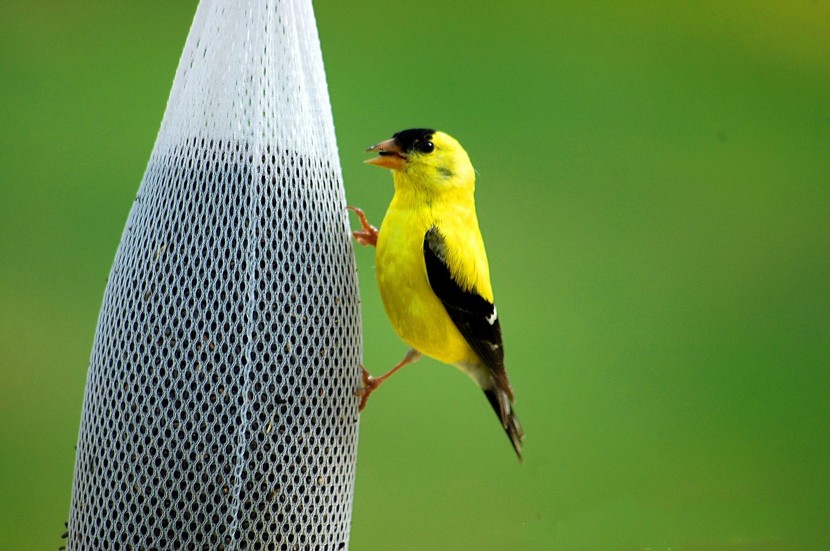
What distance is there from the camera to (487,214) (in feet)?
16.6

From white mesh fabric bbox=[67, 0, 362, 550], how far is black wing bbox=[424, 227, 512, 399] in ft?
1.06

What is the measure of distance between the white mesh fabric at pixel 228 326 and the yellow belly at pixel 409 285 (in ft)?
0.79

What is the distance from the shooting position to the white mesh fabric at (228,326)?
219 centimetres

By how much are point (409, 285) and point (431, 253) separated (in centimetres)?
11

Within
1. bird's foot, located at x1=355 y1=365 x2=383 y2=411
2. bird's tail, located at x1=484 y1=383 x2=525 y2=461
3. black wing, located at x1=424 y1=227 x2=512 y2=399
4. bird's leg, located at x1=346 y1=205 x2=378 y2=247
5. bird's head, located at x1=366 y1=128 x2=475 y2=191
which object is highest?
bird's head, located at x1=366 y1=128 x2=475 y2=191

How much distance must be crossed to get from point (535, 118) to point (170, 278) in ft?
11.4

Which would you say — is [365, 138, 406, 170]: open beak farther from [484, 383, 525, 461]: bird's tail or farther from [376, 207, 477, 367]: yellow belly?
[484, 383, 525, 461]: bird's tail

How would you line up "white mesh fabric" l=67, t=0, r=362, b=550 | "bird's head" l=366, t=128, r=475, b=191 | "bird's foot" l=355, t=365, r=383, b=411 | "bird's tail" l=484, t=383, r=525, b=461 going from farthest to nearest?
"bird's tail" l=484, t=383, r=525, b=461 → "bird's head" l=366, t=128, r=475, b=191 → "bird's foot" l=355, t=365, r=383, b=411 → "white mesh fabric" l=67, t=0, r=362, b=550

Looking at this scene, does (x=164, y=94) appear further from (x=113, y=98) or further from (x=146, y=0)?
(x=146, y=0)

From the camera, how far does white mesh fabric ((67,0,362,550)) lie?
2193 millimetres

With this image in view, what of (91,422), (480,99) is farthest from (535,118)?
(91,422)

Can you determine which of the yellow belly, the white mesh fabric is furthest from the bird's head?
the white mesh fabric

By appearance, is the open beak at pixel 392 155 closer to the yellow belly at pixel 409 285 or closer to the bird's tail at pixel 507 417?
the yellow belly at pixel 409 285

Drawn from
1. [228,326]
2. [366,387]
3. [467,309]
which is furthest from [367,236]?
[228,326]
